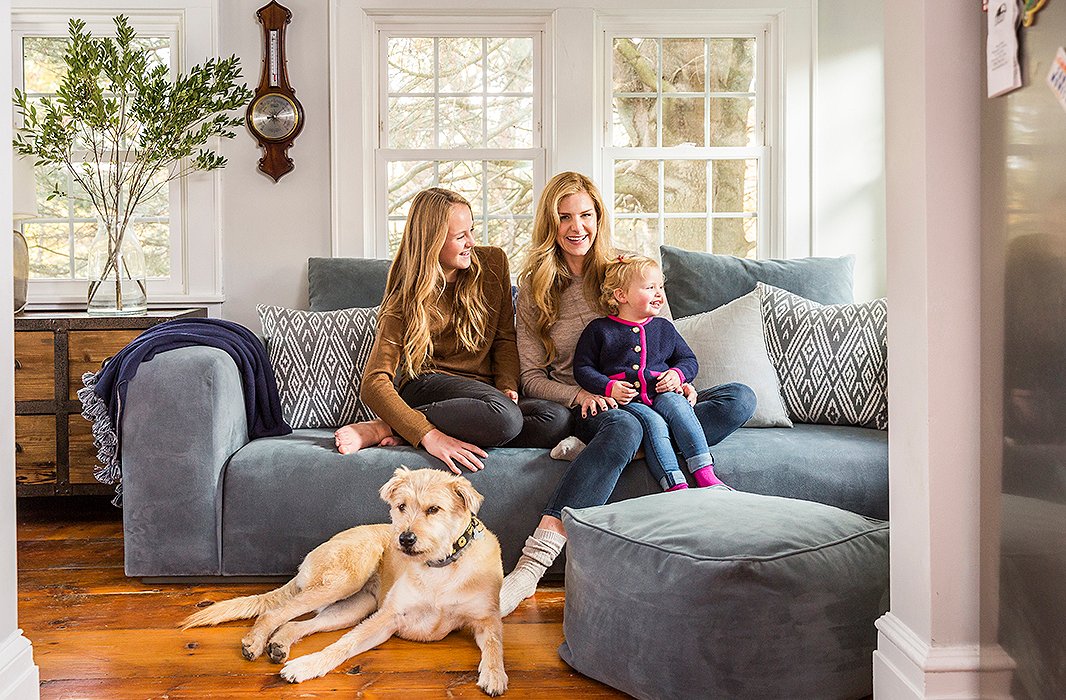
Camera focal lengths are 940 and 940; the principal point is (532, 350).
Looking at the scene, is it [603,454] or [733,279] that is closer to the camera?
[603,454]

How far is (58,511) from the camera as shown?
343 cm

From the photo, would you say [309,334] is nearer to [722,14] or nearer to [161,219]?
[161,219]

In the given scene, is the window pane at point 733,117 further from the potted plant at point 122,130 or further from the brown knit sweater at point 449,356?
the potted plant at point 122,130

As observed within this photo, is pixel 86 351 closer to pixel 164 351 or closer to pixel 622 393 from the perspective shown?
pixel 164 351

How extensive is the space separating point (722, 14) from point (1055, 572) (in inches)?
118

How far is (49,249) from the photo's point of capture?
12.4 feet

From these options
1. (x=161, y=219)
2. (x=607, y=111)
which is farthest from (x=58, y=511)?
(x=607, y=111)

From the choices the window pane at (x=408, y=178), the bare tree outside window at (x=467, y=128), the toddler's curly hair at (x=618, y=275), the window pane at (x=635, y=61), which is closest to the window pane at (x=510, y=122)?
the bare tree outside window at (x=467, y=128)

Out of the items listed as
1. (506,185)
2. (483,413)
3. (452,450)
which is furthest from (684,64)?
(452,450)

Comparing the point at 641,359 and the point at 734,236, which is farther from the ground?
the point at 734,236

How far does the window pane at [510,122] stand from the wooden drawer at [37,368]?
1.78 meters

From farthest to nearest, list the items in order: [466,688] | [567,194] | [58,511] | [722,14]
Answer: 1. [722,14]
2. [58,511]
3. [567,194]
4. [466,688]

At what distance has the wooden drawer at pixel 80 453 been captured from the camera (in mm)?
3158

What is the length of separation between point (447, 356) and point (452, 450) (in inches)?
16.4
